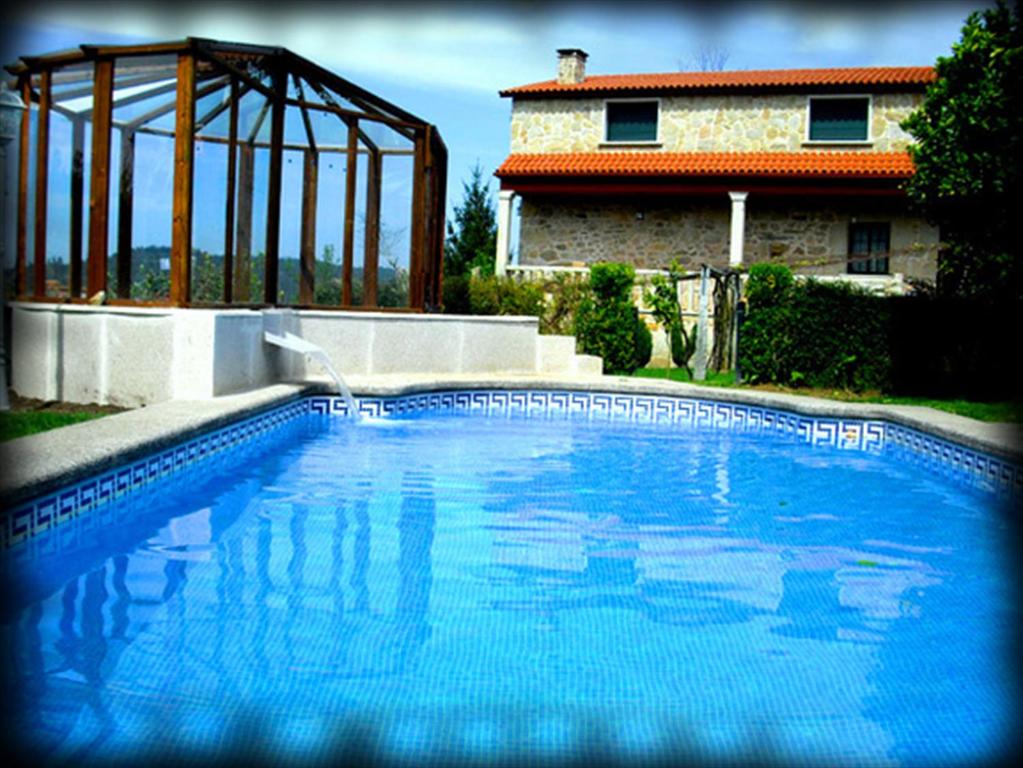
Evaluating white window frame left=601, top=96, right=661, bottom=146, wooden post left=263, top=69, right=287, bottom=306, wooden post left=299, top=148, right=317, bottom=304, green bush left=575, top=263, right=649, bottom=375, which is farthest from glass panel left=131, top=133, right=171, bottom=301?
white window frame left=601, top=96, right=661, bottom=146

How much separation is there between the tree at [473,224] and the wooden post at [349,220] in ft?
70.7

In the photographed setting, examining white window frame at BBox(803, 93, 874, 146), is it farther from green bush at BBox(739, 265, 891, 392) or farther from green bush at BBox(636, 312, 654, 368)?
green bush at BBox(739, 265, 891, 392)

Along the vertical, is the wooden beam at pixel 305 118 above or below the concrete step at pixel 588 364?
above

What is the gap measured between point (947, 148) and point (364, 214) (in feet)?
25.3

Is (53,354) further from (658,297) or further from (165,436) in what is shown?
(658,297)

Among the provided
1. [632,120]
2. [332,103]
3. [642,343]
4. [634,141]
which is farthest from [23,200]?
[632,120]

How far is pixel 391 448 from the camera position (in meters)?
9.47

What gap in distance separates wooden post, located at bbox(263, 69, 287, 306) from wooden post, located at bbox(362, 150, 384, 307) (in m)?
1.72

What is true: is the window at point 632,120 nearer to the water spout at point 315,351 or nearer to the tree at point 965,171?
the tree at point 965,171

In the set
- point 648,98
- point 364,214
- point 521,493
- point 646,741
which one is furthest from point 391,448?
point 648,98

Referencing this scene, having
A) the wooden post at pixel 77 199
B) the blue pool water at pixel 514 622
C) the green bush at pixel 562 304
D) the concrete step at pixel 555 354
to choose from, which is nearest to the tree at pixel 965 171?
the concrete step at pixel 555 354

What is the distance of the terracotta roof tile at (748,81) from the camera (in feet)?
75.4

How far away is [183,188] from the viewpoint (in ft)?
32.1

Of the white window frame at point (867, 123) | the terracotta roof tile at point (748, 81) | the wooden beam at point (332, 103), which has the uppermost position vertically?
the terracotta roof tile at point (748, 81)
